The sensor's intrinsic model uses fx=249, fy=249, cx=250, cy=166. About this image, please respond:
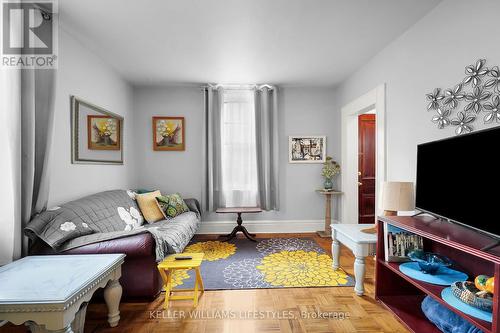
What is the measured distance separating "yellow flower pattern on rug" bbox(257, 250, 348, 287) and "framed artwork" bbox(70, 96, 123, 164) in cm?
236

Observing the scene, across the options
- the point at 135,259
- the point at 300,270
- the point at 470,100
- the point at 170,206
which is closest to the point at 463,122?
the point at 470,100

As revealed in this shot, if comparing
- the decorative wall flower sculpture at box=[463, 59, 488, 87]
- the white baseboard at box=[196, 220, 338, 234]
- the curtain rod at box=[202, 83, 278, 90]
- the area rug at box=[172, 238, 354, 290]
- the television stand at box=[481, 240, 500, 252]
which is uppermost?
the curtain rod at box=[202, 83, 278, 90]

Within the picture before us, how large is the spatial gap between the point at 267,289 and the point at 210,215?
2111 millimetres

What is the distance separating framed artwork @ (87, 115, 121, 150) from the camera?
295 cm

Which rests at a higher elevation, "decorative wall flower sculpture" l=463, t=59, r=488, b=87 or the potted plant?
"decorative wall flower sculpture" l=463, t=59, r=488, b=87

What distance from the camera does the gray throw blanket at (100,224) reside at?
1.95m

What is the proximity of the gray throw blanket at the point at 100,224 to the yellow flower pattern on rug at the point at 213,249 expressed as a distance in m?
0.36

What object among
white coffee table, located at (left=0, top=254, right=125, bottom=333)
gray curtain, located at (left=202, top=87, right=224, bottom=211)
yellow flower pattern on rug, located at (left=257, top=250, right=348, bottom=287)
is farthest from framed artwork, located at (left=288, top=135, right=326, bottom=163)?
white coffee table, located at (left=0, top=254, right=125, bottom=333)

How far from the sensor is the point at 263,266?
2.93 metres

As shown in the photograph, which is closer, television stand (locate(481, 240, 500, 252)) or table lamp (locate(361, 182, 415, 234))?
television stand (locate(481, 240, 500, 252))

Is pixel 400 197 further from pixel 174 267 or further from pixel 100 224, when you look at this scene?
pixel 100 224

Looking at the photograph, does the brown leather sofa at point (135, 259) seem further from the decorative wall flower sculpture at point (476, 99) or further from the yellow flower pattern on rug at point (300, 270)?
the decorative wall flower sculpture at point (476, 99)

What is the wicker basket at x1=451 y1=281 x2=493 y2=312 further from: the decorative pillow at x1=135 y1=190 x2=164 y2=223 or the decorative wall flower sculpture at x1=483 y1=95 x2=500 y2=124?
the decorative pillow at x1=135 y1=190 x2=164 y2=223

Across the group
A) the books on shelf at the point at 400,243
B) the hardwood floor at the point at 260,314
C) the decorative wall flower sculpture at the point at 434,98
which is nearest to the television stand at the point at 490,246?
the books on shelf at the point at 400,243
